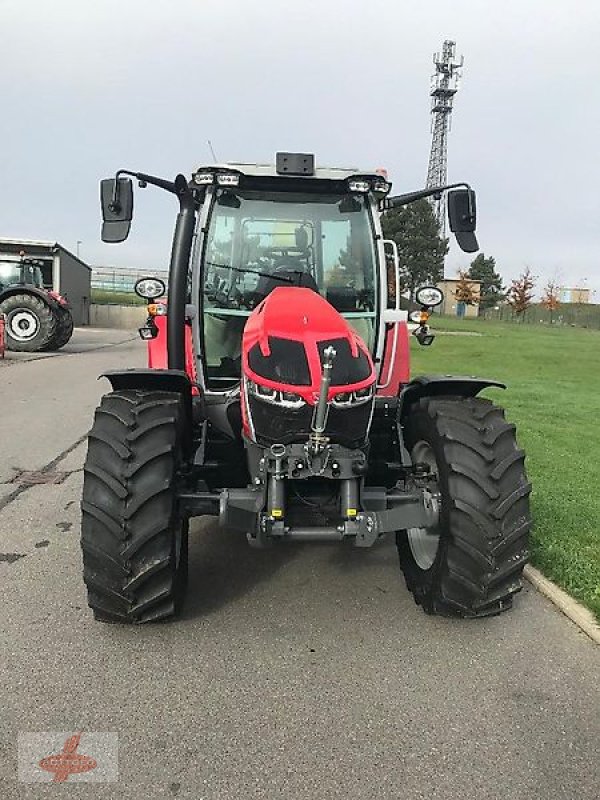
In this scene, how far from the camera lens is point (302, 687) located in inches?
129

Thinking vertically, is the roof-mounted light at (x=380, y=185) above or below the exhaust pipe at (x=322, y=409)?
above

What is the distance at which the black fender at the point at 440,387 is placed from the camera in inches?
163

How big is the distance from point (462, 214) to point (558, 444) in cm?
515

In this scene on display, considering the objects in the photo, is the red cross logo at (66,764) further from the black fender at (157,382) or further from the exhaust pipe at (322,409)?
the black fender at (157,382)

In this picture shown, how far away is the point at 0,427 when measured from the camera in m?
9.49

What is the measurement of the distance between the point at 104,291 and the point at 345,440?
56523 millimetres

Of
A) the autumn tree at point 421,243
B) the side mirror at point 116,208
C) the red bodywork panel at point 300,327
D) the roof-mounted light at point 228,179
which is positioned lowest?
the red bodywork panel at point 300,327

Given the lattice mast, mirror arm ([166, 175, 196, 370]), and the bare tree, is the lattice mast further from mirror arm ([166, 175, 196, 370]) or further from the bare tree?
mirror arm ([166, 175, 196, 370])

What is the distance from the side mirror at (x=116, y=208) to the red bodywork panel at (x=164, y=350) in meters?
0.70

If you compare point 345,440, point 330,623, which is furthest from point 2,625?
point 345,440

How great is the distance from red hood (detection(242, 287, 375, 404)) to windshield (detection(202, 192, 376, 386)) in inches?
28.3

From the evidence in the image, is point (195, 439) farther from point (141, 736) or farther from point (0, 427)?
point (0, 427)

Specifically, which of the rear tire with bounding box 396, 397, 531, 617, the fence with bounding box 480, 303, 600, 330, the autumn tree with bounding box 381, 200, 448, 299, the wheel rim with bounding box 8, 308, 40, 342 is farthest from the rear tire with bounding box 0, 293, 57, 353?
the fence with bounding box 480, 303, 600, 330

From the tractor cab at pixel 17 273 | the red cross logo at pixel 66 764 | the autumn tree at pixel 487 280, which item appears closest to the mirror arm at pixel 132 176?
the red cross logo at pixel 66 764
